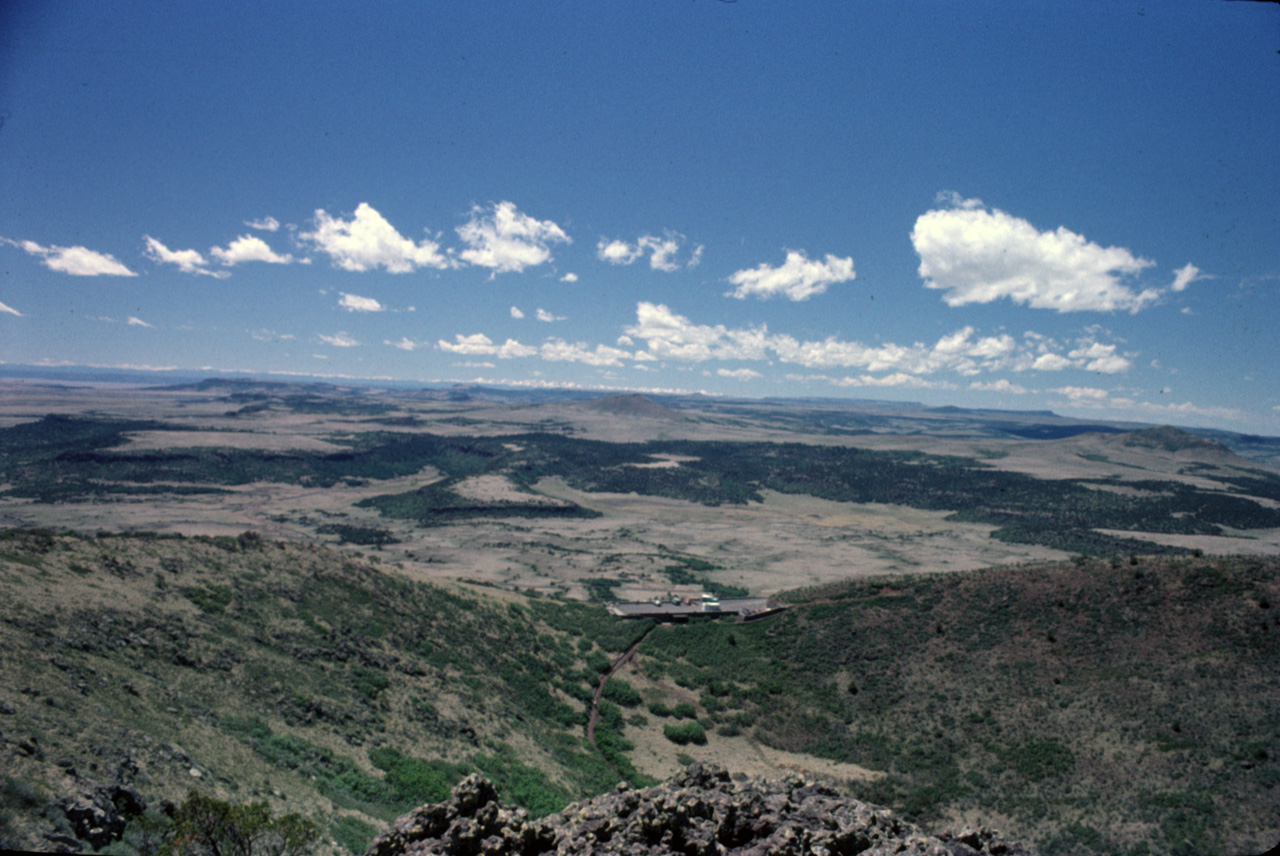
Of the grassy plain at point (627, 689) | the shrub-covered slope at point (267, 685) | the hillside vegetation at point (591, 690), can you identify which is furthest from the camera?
the grassy plain at point (627, 689)

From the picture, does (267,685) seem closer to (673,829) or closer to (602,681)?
(673,829)

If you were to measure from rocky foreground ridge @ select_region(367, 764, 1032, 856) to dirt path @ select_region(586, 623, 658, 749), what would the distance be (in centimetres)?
1969

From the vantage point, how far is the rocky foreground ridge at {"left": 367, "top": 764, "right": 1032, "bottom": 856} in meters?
11.6

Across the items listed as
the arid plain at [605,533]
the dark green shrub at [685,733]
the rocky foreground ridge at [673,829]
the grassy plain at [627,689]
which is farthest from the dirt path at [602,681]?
the rocky foreground ridge at [673,829]

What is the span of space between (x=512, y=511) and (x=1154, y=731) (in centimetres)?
10876

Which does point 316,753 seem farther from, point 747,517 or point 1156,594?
point 747,517

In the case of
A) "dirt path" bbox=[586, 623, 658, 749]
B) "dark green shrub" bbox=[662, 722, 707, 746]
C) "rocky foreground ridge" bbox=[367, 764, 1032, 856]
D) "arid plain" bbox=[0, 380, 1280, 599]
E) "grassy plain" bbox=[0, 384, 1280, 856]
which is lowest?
"arid plain" bbox=[0, 380, 1280, 599]

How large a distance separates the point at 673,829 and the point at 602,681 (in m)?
27.1

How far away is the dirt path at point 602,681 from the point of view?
106 feet

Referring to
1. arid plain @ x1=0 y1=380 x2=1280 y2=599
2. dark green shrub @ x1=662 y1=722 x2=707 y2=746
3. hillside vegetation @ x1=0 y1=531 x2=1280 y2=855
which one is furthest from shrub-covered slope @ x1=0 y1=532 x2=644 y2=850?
arid plain @ x1=0 y1=380 x2=1280 y2=599

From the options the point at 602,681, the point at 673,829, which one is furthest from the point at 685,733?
the point at 673,829

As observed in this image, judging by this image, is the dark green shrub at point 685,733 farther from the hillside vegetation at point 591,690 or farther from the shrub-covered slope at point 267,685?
the shrub-covered slope at point 267,685

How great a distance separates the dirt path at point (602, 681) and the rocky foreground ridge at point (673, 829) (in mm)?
19695

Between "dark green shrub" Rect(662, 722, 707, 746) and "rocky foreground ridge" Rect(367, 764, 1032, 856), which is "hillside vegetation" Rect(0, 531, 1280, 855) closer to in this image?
"dark green shrub" Rect(662, 722, 707, 746)
